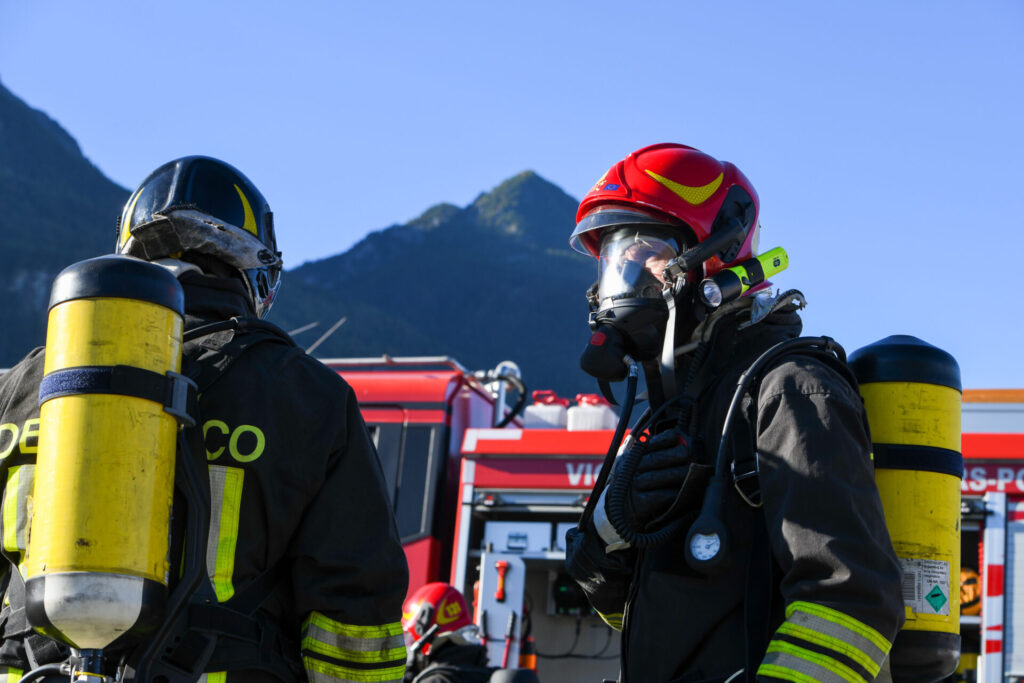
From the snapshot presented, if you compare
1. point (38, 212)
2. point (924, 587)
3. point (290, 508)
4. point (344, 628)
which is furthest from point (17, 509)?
point (38, 212)

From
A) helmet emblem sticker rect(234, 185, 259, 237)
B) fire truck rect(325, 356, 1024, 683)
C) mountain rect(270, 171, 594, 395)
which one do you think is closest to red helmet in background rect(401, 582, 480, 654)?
fire truck rect(325, 356, 1024, 683)

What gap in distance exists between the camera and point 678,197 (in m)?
3.13

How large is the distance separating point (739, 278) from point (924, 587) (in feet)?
2.74

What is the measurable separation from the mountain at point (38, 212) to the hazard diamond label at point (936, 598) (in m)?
44.6

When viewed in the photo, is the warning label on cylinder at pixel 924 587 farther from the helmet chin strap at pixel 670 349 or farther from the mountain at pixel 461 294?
the mountain at pixel 461 294

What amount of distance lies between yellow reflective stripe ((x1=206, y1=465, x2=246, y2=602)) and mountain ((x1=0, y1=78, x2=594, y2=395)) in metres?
43.9

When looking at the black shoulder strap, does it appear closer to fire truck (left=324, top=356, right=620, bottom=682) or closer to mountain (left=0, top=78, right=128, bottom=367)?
fire truck (left=324, top=356, right=620, bottom=682)

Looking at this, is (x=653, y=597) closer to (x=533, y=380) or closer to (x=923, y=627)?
(x=923, y=627)

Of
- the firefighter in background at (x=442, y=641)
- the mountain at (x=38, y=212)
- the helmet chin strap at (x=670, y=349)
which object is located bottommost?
the firefighter in background at (x=442, y=641)

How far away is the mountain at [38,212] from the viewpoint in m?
53.8

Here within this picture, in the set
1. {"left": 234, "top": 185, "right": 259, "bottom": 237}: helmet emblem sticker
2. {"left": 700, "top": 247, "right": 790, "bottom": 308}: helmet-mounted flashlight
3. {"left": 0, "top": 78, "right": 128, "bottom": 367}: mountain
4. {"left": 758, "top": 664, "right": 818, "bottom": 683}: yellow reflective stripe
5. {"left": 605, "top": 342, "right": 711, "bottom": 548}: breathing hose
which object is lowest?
{"left": 758, "top": 664, "right": 818, "bottom": 683}: yellow reflective stripe

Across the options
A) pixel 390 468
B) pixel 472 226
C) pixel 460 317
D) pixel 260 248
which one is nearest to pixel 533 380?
pixel 460 317

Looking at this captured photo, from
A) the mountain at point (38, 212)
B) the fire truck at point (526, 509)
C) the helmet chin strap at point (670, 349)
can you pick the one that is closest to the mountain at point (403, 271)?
the mountain at point (38, 212)

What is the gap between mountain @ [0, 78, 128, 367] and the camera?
5375 cm
